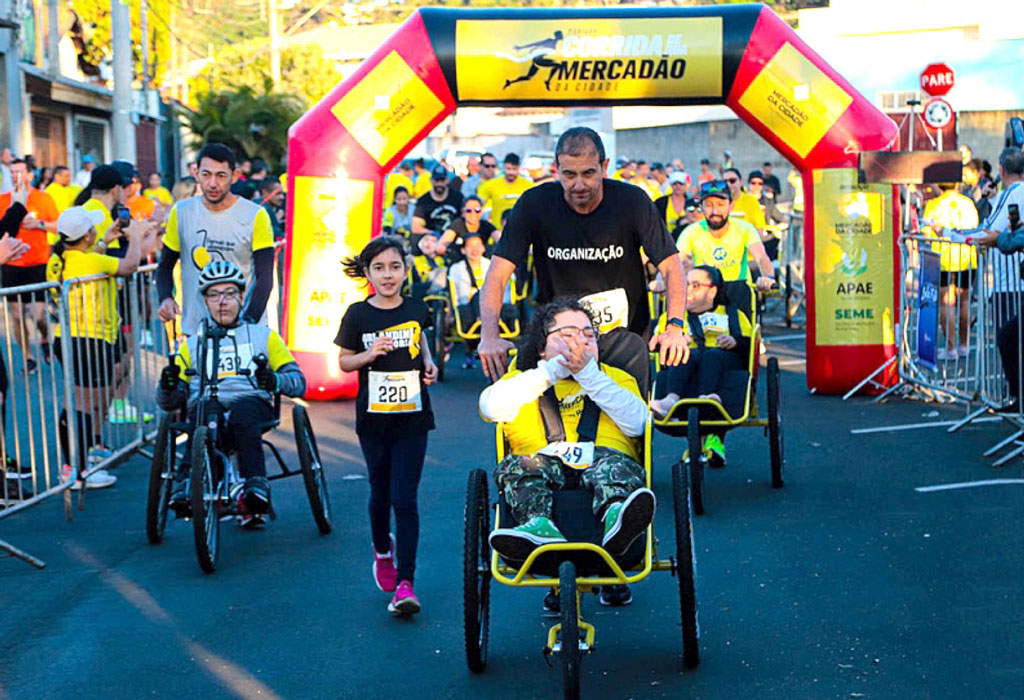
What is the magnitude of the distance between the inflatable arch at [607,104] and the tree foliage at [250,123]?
23.6 m

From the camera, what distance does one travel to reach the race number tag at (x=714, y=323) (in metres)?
9.92

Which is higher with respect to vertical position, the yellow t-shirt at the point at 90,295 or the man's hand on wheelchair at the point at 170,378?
the yellow t-shirt at the point at 90,295

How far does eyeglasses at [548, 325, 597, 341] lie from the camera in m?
5.97

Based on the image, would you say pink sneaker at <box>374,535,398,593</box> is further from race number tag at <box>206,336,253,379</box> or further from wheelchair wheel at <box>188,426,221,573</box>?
race number tag at <box>206,336,253,379</box>

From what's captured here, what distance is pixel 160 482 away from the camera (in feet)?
26.6

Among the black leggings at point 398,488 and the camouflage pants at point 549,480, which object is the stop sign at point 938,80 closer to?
the black leggings at point 398,488

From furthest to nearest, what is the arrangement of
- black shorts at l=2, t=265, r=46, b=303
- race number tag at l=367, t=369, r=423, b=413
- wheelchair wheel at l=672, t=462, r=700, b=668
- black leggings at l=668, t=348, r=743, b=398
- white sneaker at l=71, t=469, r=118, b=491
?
black shorts at l=2, t=265, r=46, b=303, white sneaker at l=71, t=469, r=118, b=491, black leggings at l=668, t=348, r=743, b=398, race number tag at l=367, t=369, r=423, b=413, wheelchair wheel at l=672, t=462, r=700, b=668

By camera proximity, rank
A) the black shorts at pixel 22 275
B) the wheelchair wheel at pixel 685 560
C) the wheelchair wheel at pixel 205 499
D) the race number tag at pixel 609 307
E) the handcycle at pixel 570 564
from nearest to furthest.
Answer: the handcycle at pixel 570 564, the wheelchair wheel at pixel 685 560, the race number tag at pixel 609 307, the wheelchair wheel at pixel 205 499, the black shorts at pixel 22 275

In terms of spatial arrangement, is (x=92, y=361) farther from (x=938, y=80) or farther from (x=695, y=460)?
(x=938, y=80)

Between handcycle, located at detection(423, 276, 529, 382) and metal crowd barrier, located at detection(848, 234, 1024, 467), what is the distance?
11.0 feet

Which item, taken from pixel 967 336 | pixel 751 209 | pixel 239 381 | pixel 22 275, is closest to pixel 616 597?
pixel 239 381

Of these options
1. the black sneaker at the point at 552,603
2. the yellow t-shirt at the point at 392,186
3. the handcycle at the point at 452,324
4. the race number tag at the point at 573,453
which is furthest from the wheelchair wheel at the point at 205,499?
the yellow t-shirt at the point at 392,186

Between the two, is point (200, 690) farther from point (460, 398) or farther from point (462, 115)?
point (462, 115)

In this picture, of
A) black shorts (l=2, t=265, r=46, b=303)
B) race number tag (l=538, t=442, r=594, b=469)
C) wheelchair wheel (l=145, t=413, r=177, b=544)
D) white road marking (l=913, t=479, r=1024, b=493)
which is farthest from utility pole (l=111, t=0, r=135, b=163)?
race number tag (l=538, t=442, r=594, b=469)
